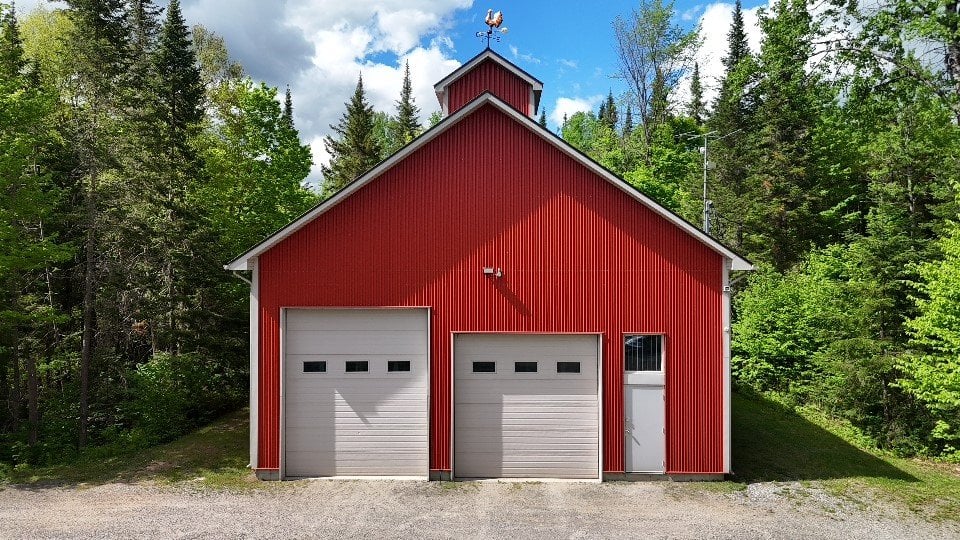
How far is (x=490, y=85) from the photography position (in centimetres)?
1470

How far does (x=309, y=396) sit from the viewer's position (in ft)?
37.2

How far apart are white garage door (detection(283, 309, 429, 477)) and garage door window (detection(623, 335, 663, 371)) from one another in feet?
14.9

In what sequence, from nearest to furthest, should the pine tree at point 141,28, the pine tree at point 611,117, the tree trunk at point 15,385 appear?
the tree trunk at point 15,385 → the pine tree at point 141,28 → the pine tree at point 611,117

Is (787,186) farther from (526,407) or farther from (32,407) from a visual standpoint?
(32,407)

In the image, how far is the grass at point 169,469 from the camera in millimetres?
11016

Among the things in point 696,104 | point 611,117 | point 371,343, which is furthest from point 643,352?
point 611,117

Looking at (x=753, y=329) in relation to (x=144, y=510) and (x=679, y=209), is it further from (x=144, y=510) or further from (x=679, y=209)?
(x=144, y=510)

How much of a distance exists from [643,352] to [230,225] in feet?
56.5

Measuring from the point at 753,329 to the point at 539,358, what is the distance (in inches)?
497

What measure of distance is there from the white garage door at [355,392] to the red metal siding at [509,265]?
0.33m

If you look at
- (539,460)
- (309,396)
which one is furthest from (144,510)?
(539,460)

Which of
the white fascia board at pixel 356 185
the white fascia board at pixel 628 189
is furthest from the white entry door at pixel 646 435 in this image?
the white fascia board at pixel 356 185

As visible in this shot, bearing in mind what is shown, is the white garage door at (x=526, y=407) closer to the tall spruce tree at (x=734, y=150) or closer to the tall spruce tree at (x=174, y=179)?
the tall spruce tree at (x=174, y=179)

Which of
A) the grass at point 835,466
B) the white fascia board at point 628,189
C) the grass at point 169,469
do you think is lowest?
the grass at point 835,466
